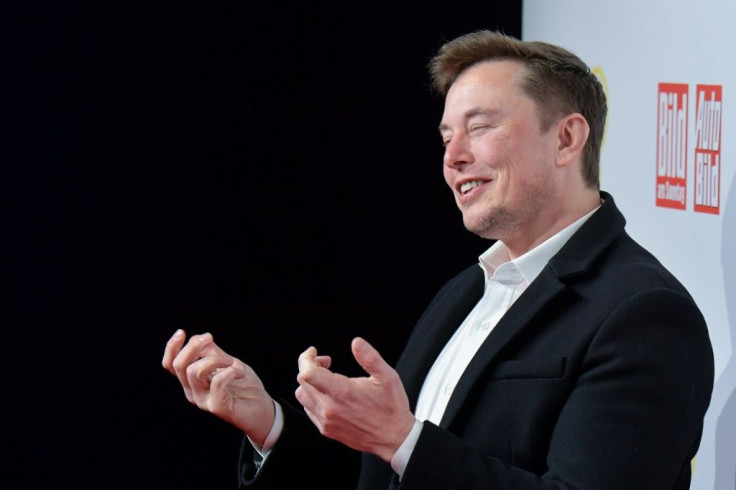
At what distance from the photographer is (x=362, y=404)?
4.75 ft

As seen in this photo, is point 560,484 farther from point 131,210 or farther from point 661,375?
point 131,210

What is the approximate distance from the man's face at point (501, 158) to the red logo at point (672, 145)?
1.00 feet

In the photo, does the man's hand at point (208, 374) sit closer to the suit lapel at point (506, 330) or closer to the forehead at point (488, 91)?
the suit lapel at point (506, 330)

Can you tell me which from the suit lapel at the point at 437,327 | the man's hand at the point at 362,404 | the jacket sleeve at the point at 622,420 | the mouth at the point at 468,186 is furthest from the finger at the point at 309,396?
the mouth at the point at 468,186

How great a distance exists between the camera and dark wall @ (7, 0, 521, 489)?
105 inches

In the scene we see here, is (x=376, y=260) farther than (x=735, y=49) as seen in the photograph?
Yes

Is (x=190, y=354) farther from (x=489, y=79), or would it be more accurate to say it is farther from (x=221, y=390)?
(x=489, y=79)

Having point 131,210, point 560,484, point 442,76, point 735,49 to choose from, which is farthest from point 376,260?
point 560,484

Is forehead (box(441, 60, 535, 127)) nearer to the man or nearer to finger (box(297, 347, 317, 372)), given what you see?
the man

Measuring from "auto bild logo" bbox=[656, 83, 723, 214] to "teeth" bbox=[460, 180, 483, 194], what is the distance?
1.38 ft

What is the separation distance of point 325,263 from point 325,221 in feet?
0.39

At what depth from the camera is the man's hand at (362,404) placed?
1438mm

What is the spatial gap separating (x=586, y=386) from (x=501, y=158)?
1.55 feet

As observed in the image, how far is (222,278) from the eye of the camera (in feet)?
9.30
